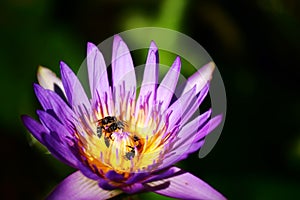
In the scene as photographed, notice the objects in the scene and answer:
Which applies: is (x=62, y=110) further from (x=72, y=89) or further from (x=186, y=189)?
(x=186, y=189)

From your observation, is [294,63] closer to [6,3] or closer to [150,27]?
[150,27]

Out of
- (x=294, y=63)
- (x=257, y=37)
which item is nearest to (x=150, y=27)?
(x=257, y=37)

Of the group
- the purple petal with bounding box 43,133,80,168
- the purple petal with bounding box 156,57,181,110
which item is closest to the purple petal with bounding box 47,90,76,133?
the purple petal with bounding box 43,133,80,168

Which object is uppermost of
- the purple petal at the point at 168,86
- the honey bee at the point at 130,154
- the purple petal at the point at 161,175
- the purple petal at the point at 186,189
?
the purple petal at the point at 168,86

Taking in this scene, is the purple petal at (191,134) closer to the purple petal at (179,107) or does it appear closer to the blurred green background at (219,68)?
the purple petal at (179,107)

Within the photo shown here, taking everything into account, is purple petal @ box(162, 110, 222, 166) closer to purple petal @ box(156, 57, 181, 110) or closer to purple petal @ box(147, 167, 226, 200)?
purple petal @ box(147, 167, 226, 200)

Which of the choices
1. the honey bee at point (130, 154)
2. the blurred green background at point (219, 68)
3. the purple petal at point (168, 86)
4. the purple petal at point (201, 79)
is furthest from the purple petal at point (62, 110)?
the blurred green background at point (219, 68)

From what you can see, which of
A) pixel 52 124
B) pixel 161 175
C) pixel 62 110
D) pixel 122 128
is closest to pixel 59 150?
pixel 52 124
